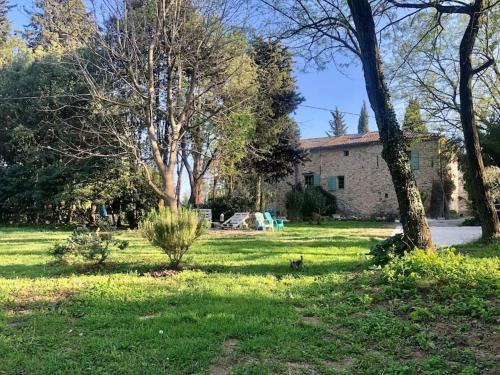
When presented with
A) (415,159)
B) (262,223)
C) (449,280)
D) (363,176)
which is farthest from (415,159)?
(449,280)

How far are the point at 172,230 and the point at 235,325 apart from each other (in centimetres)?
308

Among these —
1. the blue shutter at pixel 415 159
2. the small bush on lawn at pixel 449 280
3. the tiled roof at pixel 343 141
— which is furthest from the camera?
the tiled roof at pixel 343 141

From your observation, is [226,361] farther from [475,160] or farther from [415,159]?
[415,159]

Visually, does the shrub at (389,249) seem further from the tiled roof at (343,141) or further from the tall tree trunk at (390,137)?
the tiled roof at (343,141)

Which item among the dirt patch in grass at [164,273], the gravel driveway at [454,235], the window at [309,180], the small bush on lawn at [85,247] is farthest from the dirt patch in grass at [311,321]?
the window at [309,180]

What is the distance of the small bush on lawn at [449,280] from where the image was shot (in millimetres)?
4410

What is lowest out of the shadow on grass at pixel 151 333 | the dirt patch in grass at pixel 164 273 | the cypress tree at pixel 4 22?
the shadow on grass at pixel 151 333

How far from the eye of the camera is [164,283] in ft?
20.6

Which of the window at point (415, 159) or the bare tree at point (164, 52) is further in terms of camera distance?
the window at point (415, 159)

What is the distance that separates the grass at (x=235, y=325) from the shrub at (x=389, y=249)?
1.51 ft

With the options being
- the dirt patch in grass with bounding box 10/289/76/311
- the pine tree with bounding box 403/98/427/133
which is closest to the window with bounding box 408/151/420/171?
the pine tree with bounding box 403/98/427/133

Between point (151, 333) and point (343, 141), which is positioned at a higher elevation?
point (343, 141)

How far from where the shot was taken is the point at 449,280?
16.9 feet

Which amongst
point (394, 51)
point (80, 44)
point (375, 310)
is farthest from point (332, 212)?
point (375, 310)
